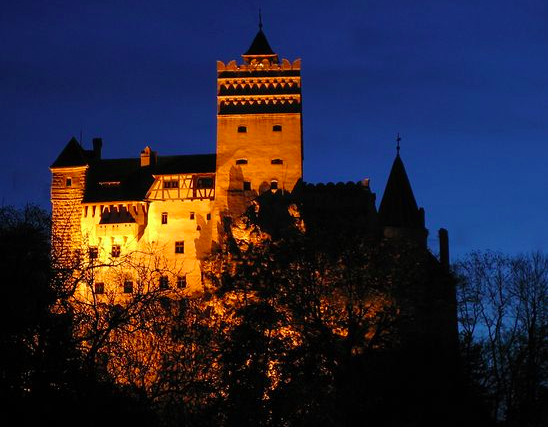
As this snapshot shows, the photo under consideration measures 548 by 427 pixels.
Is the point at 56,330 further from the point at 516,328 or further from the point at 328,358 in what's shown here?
the point at 516,328

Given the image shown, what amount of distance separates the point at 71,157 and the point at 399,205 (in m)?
23.8

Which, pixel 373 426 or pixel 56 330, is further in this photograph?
pixel 373 426

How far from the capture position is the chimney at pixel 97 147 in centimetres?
6838

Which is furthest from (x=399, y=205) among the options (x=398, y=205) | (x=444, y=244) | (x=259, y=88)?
(x=259, y=88)

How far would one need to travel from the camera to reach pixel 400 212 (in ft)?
179

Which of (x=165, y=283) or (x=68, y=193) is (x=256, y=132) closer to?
(x=68, y=193)

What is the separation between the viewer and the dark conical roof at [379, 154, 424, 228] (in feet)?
178

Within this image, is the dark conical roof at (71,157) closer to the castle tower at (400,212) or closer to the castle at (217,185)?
the castle at (217,185)

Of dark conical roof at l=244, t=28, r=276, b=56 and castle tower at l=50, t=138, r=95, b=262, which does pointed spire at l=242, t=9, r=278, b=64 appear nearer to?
dark conical roof at l=244, t=28, r=276, b=56

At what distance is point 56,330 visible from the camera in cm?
2012

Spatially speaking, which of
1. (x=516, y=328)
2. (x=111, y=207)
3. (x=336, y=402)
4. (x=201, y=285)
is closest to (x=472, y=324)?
(x=516, y=328)

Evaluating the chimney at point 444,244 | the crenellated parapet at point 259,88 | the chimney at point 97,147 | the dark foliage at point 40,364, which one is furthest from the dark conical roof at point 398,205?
the dark foliage at point 40,364

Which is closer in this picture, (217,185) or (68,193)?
(217,185)

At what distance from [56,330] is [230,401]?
27.7 feet
